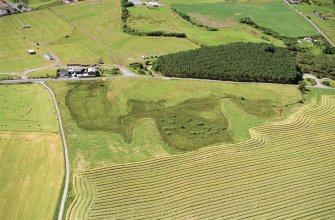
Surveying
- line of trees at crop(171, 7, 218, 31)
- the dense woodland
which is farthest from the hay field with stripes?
line of trees at crop(171, 7, 218, 31)

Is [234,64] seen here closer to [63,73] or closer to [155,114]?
[155,114]

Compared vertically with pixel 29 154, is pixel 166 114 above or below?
above

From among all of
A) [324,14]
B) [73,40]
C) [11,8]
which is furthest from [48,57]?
[324,14]

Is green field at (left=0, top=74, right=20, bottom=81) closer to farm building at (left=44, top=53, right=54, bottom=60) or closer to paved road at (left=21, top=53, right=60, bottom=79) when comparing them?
paved road at (left=21, top=53, right=60, bottom=79)

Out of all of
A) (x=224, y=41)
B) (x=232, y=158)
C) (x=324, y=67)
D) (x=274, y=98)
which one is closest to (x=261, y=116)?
(x=274, y=98)

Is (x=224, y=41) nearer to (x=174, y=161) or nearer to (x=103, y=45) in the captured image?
(x=103, y=45)
